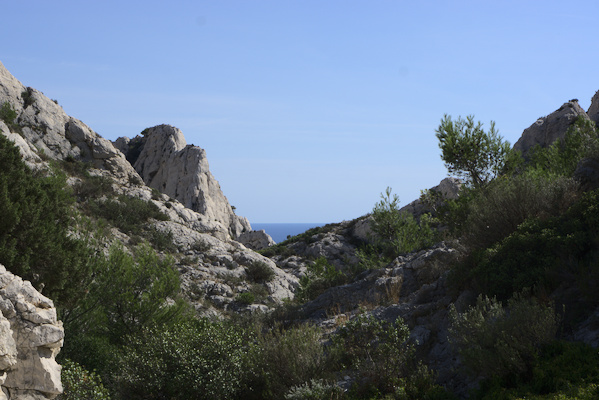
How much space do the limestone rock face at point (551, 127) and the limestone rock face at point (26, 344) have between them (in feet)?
140

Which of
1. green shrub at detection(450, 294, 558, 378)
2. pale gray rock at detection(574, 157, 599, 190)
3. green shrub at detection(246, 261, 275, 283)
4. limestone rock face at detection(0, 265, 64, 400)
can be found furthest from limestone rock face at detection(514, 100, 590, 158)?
limestone rock face at detection(0, 265, 64, 400)

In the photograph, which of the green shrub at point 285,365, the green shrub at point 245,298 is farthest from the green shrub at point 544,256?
the green shrub at point 245,298

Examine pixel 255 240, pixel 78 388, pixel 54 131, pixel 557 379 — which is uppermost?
pixel 54 131

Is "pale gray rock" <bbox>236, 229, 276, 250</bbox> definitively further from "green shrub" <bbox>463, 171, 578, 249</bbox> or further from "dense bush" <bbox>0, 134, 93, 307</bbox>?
"green shrub" <bbox>463, 171, 578, 249</bbox>

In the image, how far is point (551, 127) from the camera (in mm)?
44344

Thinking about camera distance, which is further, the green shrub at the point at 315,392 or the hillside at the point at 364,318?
the green shrub at the point at 315,392

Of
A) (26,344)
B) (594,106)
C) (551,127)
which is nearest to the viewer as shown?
(26,344)

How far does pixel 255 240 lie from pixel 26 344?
174 feet

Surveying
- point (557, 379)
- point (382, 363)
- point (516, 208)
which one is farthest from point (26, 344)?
point (516, 208)

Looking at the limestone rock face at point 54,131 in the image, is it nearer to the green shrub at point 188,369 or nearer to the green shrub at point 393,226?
the green shrub at point 393,226

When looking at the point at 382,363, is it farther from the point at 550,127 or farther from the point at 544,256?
the point at 550,127

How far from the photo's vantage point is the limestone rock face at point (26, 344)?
765 cm

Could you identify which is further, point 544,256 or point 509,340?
point 544,256

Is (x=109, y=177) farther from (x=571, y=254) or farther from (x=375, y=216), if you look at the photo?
(x=571, y=254)
